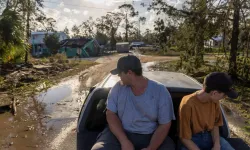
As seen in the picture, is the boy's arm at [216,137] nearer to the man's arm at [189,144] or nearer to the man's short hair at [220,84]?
the man's arm at [189,144]

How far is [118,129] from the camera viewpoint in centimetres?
321

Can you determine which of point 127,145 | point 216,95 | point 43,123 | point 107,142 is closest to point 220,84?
point 216,95

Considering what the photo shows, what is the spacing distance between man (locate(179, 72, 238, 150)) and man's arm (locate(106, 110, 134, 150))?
541mm

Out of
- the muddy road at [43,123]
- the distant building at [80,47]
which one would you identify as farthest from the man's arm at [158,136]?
the distant building at [80,47]

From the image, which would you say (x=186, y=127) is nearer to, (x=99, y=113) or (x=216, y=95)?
(x=216, y=95)

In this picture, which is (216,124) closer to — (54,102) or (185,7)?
→ (54,102)

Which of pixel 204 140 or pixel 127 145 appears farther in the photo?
pixel 204 140

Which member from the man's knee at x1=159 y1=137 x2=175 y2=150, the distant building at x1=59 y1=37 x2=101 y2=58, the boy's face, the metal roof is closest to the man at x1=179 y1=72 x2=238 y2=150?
the boy's face

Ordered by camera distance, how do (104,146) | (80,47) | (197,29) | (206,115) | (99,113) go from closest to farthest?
(104,146) → (206,115) → (99,113) → (197,29) → (80,47)

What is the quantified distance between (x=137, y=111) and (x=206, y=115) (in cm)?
68

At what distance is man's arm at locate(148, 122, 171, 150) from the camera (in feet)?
10.2

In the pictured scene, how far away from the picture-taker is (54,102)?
1121cm

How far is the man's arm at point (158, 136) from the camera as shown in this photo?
3101 mm

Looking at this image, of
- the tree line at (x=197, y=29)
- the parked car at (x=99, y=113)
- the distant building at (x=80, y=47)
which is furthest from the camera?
the distant building at (x=80, y=47)
